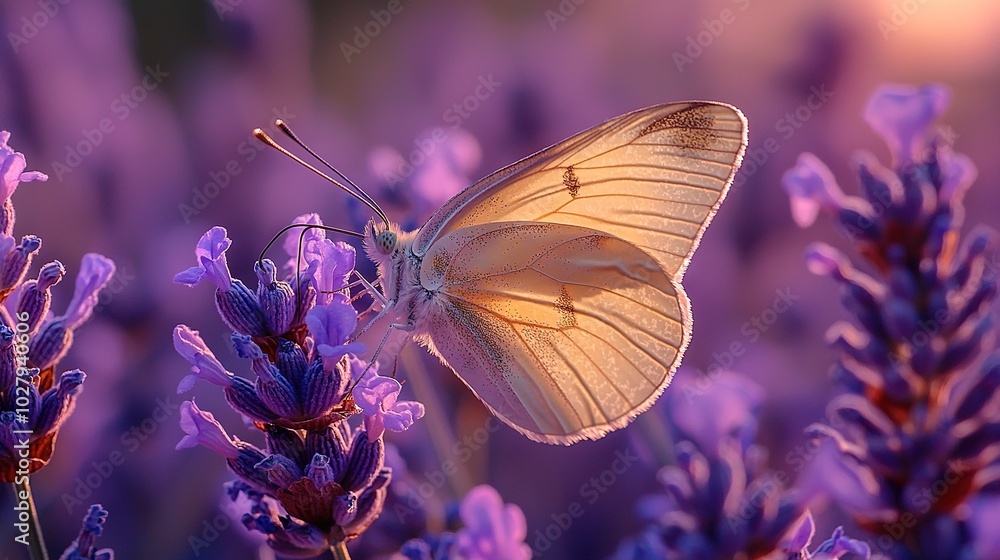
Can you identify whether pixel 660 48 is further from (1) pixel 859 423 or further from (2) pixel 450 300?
(1) pixel 859 423

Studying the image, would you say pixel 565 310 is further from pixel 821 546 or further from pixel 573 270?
pixel 821 546

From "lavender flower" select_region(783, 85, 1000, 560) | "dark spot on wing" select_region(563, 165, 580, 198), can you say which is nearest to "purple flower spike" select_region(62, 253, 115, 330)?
"dark spot on wing" select_region(563, 165, 580, 198)

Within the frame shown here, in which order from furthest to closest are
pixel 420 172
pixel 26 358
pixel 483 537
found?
1. pixel 420 172
2. pixel 483 537
3. pixel 26 358

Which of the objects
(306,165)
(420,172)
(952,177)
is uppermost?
(952,177)

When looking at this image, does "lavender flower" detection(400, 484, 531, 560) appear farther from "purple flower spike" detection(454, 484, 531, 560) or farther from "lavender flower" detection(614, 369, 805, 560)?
"lavender flower" detection(614, 369, 805, 560)

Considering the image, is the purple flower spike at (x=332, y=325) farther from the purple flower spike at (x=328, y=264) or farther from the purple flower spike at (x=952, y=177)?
the purple flower spike at (x=952, y=177)

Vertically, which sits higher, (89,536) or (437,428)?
(437,428)

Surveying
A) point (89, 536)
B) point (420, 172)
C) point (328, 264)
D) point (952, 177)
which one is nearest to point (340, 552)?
point (89, 536)
